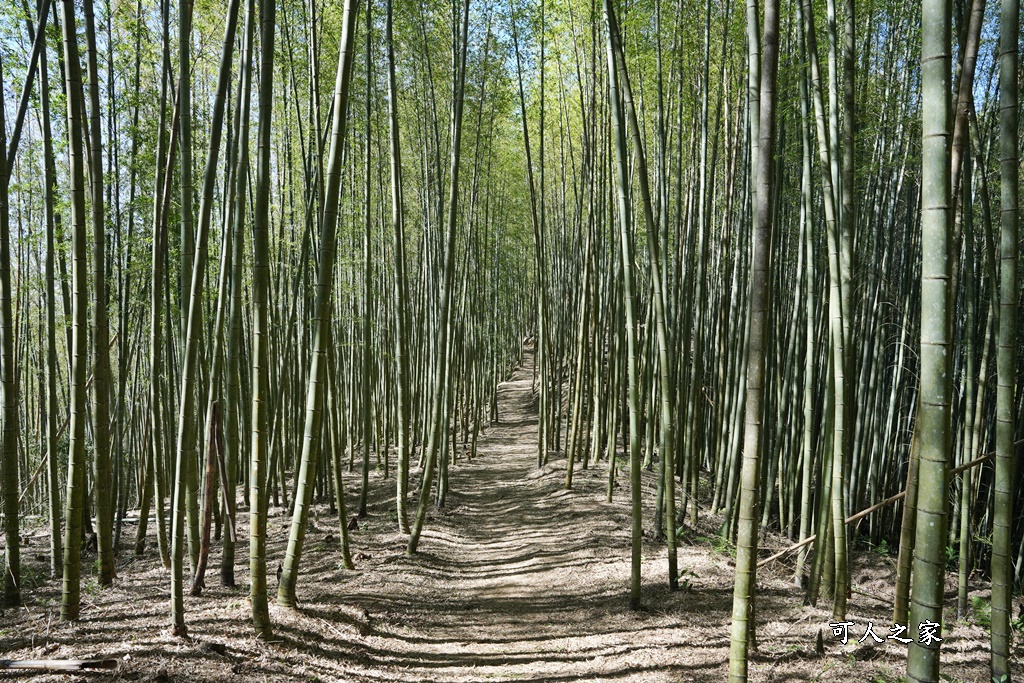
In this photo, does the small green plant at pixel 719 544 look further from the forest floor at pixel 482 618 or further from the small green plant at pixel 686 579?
the small green plant at pixel 686 579

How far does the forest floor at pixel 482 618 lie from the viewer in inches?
105

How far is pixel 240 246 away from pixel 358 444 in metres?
6.98

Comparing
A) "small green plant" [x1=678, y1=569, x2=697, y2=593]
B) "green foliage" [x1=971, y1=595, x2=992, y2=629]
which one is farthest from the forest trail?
"green foliage" [x1=971, y1=595, x2=992, y2=629]

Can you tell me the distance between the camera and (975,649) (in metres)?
3.06

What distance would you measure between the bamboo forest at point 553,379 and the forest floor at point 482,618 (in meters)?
0.03

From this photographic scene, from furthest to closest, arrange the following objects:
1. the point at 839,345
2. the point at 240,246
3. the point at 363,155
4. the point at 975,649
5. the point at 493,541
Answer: the point at 363,155 < the point at 493,541 < the point at 240,246 < the point at 975,649 < the point at 839,345

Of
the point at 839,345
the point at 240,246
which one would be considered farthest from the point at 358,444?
the point at 839,345

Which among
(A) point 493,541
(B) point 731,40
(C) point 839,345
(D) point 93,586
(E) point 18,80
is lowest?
(A) point 493,541

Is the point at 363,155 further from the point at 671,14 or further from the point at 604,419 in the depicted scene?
the point at 604,419

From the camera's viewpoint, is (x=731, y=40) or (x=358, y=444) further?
(x=358, y=444)

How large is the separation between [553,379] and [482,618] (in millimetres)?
4326

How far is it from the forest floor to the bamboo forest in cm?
3

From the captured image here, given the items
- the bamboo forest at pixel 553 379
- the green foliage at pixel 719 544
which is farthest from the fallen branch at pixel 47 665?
the green foliage at pixel 719 544

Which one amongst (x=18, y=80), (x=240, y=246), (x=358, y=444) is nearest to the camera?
(x=240, y=246)
